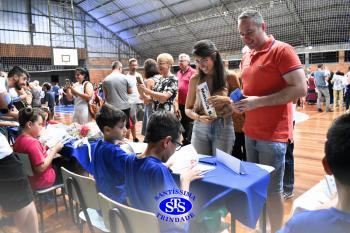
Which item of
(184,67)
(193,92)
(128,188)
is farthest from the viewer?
(184,67)

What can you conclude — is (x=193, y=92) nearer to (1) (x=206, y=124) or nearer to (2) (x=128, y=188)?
(1) (x=206, y=124)

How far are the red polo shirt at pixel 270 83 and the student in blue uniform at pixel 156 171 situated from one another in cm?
52

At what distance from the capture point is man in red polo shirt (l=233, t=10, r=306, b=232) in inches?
61.5

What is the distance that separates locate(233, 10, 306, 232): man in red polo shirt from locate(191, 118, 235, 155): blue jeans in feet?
0.91

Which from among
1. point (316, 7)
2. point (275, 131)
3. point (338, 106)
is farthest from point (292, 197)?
point (316, 7)

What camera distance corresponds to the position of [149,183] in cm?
121

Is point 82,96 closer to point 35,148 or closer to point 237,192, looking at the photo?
point 35,148

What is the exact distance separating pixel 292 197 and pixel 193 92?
145 cm

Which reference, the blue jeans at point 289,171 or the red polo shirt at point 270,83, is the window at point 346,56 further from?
the red polo shirt at point 270,83

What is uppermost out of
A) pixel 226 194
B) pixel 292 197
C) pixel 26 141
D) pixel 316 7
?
pixel 316 7

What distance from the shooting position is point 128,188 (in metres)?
1.33

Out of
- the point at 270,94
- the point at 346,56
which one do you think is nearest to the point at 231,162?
the point at 270,94

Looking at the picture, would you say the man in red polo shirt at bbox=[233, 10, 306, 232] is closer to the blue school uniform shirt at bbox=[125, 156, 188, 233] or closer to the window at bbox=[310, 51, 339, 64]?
the blue school uniform shirt at bbox=[125, 156, 188, 233]

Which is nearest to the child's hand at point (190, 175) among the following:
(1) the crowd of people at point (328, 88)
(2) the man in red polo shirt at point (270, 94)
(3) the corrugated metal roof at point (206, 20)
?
Answer: (2) the man in red polo shirt at point (270, 94)
